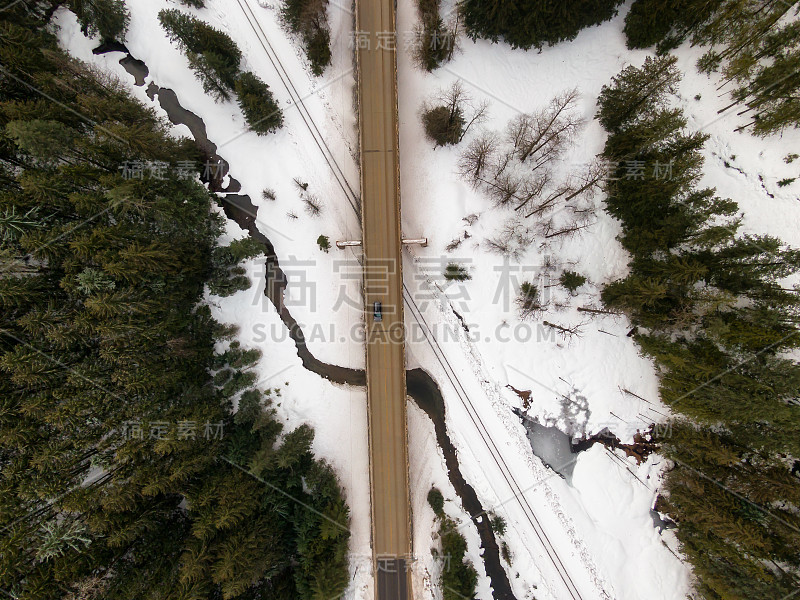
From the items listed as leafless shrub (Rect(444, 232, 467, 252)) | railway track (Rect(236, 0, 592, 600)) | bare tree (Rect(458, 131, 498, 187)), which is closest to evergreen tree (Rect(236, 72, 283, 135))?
railway track (Rect(236, 0, 592, 600))

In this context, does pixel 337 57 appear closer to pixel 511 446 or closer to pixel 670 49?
pixel 670 49

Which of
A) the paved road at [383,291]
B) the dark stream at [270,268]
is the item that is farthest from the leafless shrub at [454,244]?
the dark stream at [270,268]

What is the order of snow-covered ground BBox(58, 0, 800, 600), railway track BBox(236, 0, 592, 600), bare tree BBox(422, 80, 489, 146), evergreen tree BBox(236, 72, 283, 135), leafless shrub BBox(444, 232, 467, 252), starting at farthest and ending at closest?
leafless shrub BBox(444, 232, 467, 252) < railway track BBox(236, 0, 592, 600) < snow-covered ground BBox(58, 0, 800, 600) < bare tree BBox(422, 80, 489, 146) < evergreen tree BBox(236, 72, 283, 135)

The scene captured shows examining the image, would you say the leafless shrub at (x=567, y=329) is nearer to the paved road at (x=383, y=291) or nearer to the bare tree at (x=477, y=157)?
the paved road at (x=383, y=291)

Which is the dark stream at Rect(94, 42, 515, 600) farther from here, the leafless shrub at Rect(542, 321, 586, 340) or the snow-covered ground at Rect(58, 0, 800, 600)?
the leafless shrub at Rect(542, 321, 586, 340)

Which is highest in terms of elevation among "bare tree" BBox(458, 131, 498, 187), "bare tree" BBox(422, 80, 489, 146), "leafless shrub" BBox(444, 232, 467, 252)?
"bare tree" BBox(422, 80, 489, 146)

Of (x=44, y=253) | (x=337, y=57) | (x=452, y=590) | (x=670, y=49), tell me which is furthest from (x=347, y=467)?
(x=670, y=49)
